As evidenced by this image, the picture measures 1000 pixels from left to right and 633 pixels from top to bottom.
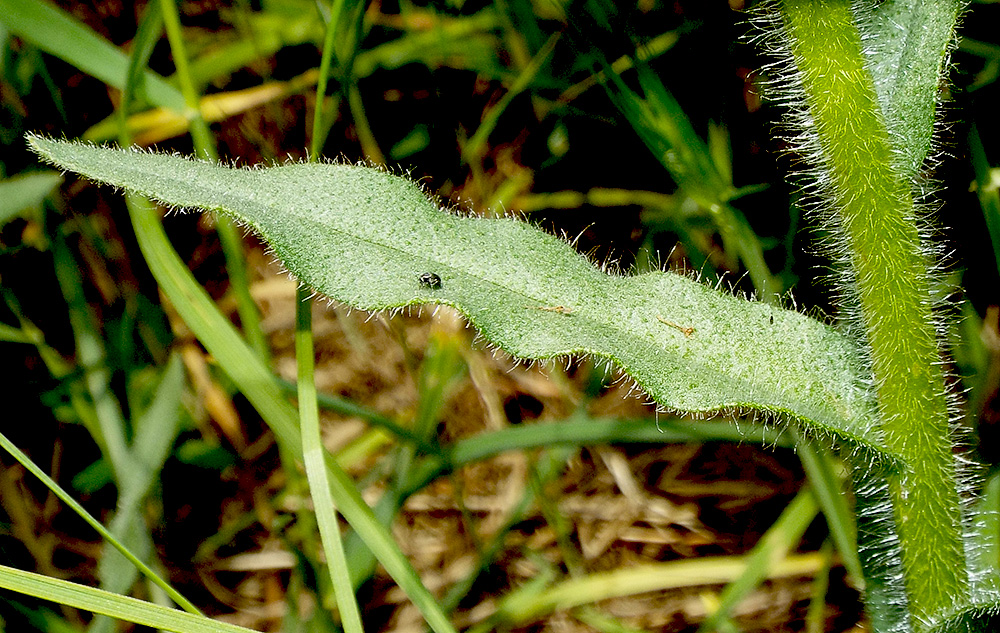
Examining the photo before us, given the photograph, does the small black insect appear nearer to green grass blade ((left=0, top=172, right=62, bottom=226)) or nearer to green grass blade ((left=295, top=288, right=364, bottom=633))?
green grass blade ((left=295, top=288, right=364, bottom=633))

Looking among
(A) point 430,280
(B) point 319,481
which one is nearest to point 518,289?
(A) point 430,280

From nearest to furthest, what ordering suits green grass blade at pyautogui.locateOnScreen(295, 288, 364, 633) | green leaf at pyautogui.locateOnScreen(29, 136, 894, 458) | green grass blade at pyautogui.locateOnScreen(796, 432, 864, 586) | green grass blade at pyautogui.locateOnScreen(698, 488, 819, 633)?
green leaf at pyautogui.locateOnScreen(29, 136, 894, 458) → green grass blade at pyautogui.locateOnScreen(295, 288, 364, 633) → green grass blade at pyautogui.locateOnScreen(796, 432, 864, 586) → green grass blade at pyautogui.locateOnScreen(698, 488, 819, 633)

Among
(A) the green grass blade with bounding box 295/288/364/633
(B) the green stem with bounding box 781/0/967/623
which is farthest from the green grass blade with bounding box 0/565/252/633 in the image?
(B) the green stem with bounding box 781/0/967/623

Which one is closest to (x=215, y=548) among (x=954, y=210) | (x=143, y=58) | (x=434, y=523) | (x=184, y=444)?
(x=184, y=444)

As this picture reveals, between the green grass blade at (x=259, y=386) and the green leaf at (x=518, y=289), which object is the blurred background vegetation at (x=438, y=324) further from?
the green leaf at (x=518, y=289)

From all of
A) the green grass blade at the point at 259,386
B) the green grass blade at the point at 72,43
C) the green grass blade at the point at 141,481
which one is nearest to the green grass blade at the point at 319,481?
the green grass blade at the point at 259,386

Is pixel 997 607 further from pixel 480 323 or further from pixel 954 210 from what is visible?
pixel 954 210

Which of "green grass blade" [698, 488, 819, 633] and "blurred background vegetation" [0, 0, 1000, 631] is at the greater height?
"blurred background vegetation" [0, 0, 1000, 631]
